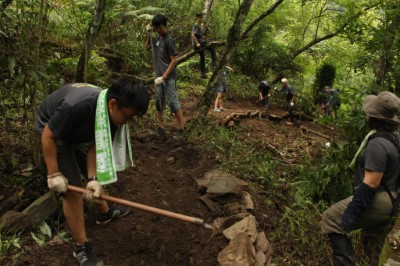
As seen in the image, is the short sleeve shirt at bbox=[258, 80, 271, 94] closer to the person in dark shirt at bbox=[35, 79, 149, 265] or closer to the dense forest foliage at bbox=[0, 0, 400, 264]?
the dense forest foliage at bbox=[0, 0, 400, 264]

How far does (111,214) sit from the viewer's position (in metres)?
4.07

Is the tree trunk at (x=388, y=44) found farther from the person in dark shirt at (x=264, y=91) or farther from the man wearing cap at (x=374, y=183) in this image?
the person in dark shirt at (x=264, y=91)

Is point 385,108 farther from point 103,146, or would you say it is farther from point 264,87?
point 264,87

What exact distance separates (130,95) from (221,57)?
4644 mm

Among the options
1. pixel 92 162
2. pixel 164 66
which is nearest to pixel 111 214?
pixel 92 162

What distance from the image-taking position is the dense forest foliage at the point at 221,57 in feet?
13.9

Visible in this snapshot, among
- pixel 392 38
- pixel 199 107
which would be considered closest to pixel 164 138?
pixel 199 107

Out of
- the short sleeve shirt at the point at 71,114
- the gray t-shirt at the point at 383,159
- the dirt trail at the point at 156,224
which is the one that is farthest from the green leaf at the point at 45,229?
the gray t-shirt at the point at 383,159

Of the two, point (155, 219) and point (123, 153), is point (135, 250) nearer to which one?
point (155, 219)

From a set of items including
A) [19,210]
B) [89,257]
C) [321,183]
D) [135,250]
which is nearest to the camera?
[89,257]

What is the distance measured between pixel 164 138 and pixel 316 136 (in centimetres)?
523

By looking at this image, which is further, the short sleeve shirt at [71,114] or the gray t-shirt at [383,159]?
the gray t-shirt at [383,159]

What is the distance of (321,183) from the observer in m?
5.74

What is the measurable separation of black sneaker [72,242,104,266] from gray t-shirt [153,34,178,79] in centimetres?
369
